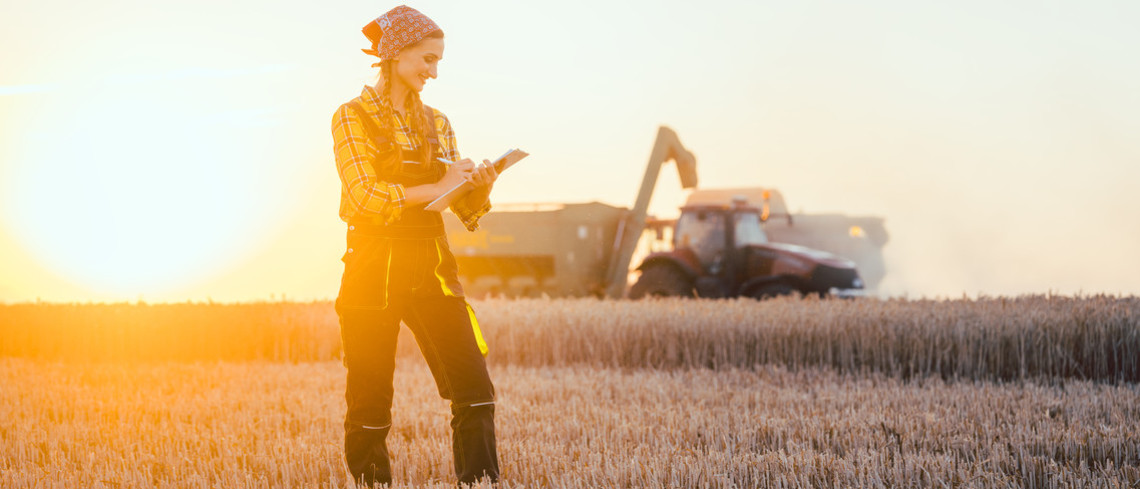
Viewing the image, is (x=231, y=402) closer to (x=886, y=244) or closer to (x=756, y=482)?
(x=756, y=482)

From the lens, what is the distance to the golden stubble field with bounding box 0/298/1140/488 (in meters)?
4.68

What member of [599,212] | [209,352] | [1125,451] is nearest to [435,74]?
[1125,451]

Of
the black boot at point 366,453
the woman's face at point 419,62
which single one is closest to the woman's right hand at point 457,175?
the woman's face at point 419,62

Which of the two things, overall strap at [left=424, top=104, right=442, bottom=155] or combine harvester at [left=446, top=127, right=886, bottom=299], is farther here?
combine harvester at [left=446, top=127, right=886, bottom=299]

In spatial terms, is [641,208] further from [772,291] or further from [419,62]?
[419,62]

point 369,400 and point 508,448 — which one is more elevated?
point 369,400

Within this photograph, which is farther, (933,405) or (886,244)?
(886,244)

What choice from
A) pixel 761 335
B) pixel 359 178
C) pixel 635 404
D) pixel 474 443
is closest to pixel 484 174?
pixel 359 178

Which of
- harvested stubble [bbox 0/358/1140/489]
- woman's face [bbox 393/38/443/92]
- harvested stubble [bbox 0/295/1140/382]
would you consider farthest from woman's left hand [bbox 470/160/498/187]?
harvested stubble [bbox 0/295/1140/382]

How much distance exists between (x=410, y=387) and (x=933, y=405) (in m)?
4.18

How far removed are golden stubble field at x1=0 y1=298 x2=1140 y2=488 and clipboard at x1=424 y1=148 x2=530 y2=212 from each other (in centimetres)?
120

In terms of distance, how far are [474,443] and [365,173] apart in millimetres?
1179

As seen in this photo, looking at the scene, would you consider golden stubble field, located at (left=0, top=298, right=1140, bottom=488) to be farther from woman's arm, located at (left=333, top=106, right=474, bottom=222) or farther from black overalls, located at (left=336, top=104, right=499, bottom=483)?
woman's arm, located at (left=333, top=106, right=474, bottom=222)

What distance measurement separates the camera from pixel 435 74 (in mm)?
3930
